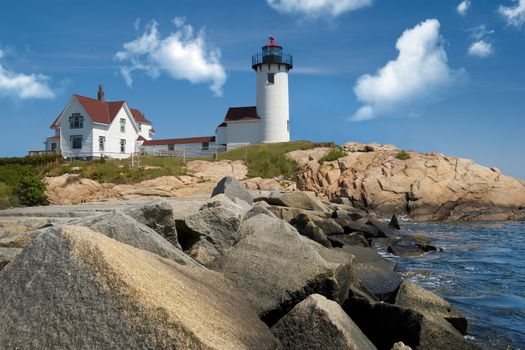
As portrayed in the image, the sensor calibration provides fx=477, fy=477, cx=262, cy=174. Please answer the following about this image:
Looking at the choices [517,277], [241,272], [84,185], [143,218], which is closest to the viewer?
[241,272]

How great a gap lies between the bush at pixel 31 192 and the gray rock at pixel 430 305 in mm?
23298

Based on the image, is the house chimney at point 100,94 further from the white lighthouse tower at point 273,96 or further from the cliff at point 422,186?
the cliff at point 422,186

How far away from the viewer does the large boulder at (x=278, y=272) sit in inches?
222

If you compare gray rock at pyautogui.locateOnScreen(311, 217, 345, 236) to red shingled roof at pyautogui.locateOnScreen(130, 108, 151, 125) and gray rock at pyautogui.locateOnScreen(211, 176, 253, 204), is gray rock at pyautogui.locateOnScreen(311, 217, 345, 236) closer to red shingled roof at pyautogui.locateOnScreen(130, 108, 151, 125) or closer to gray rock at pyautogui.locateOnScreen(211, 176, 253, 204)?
gray rock at pyautogui.locateOnScreen(211, 176, 253, 204)

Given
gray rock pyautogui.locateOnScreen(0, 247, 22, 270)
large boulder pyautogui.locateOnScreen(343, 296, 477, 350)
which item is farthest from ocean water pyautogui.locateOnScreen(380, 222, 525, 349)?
gray rock pyautogui.locateOnScreen(0, 247, 22, 270)

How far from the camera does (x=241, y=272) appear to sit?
6059 millimetres

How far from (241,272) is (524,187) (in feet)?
104

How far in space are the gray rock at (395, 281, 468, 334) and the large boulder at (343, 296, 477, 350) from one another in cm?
97

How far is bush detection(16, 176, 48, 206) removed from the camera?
2564cm

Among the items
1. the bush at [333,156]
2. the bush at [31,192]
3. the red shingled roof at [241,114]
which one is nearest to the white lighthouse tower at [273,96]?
the red shingled roof at [241,114]

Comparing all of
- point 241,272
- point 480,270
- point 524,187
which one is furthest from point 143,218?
point 524,187

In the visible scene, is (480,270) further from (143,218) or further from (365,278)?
(143,218)

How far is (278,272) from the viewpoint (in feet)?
19.6

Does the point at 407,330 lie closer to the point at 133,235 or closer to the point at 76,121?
the point at 133,235
